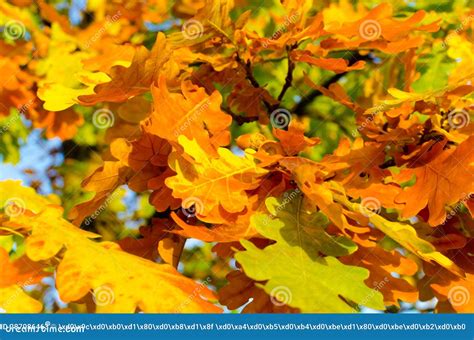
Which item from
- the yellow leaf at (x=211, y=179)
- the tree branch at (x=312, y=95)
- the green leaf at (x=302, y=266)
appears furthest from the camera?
the tree branch at (x=312, y=95)

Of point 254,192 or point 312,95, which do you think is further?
point 312,95

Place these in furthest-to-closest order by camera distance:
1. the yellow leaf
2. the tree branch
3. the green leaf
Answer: the tree branch < the yellow leaf < the green leaf

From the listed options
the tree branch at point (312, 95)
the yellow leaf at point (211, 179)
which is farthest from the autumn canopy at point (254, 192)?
the tree branch at point (312, 95)

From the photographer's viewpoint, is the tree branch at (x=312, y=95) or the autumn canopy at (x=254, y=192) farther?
the tree branch at (x=312, y=95)

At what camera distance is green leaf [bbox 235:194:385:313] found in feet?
2.37

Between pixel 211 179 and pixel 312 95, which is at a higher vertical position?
pixel 211 179

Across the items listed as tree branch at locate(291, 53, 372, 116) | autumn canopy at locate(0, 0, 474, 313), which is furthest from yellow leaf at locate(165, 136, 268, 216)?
tree branch at locate(291, 53, 372, 116)

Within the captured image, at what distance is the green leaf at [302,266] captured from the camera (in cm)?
72

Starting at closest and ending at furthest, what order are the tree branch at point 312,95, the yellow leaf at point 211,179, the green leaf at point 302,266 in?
1. the green leaf at point 302,266
2. the yellow leaf at point 211,179
3. the tree branch at point 312,95

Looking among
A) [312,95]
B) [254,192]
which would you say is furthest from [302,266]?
[312,95]

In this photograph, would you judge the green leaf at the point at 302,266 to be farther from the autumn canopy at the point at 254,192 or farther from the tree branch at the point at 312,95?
the tree branch at the point at 312,95

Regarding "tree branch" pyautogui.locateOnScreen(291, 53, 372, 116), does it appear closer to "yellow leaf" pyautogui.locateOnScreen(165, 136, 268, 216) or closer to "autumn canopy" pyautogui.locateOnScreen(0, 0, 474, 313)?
"autumn canopy" pyautogui.locateOnScreen(0, 0, 474, 313)

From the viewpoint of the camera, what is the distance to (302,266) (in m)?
0.80

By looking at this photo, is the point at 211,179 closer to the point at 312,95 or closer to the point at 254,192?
the point at 254,192
